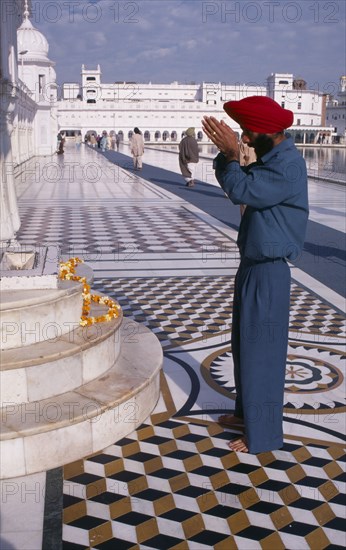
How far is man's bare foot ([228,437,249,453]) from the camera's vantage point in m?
2.62

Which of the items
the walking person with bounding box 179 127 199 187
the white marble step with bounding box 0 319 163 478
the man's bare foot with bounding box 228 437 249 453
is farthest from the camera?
the walking person with bounding box 179 127 199 187

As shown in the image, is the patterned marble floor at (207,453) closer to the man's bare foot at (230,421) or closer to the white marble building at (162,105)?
the man's bare foot at (230,421)

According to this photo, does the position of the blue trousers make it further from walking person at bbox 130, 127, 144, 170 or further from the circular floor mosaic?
walking person at bbox 130, 127, 144, 170

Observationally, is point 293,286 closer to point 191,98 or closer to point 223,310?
point 223,310

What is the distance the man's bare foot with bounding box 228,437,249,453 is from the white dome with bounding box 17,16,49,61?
24.6 metres

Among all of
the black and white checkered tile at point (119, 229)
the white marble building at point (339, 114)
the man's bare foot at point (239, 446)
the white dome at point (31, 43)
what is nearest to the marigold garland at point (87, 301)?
the man's bare foot at point (239, 446)

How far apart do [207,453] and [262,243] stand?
0.98 m

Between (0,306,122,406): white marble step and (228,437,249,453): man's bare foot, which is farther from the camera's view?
(228,437,249,453): man's bare foot

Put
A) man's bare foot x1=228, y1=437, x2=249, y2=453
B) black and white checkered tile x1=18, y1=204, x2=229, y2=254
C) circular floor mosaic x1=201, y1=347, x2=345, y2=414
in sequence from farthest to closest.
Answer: black and white checkered tile x1=18, y1=204, x2=229, y2=254
circular floor mosaic x1=201, y1=347, x2=345, y2=414
man's bare foot x1=228, y1=437, x2=249, y2=453

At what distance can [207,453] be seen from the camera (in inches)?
103

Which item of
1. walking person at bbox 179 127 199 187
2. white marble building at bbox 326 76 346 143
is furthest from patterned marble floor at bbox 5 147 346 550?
white marble building at bbox 326 76 346 143

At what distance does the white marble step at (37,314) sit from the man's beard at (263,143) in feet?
3.95

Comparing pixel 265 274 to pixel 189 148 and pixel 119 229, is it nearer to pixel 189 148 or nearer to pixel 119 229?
pixel 119 229

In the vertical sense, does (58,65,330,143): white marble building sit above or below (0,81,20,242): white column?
above
